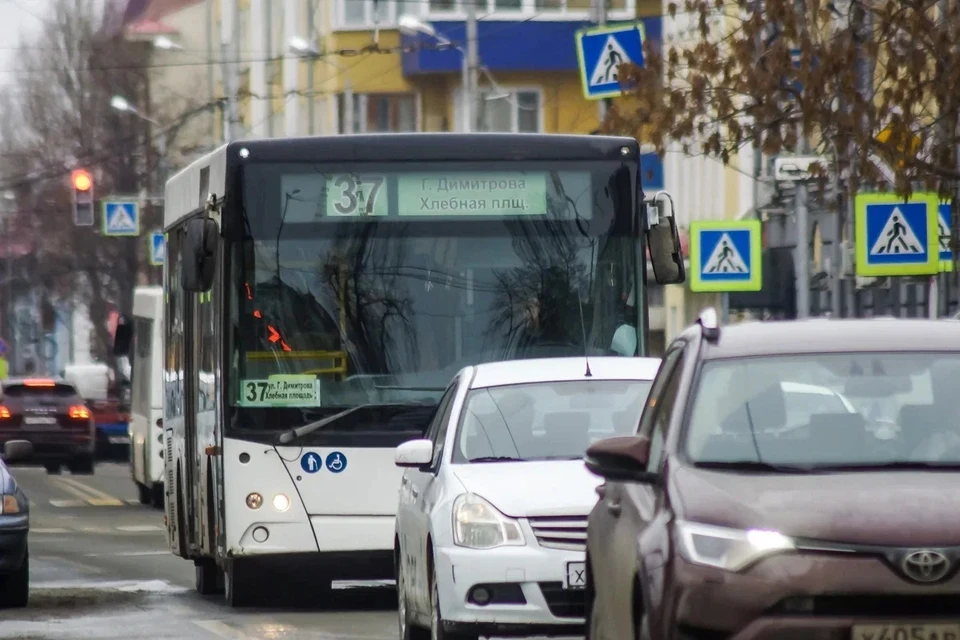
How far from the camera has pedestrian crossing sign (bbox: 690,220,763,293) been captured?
29016mm

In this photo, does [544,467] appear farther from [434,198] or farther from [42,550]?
[42,550]

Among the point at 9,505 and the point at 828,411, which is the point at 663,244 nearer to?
the point at 9,505

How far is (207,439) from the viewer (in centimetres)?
1553

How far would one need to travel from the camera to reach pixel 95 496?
36406 mm

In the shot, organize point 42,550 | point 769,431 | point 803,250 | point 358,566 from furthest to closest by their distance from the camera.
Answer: point 803,250 < point 42,550 < point 358,566 < point 769,431

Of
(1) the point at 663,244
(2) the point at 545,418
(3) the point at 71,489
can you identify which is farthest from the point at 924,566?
(3) the point at 71,489

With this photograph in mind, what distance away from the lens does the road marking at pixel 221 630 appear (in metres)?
13.5

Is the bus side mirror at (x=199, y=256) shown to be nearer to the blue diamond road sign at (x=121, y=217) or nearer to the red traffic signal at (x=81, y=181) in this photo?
the red traffic signal at (x=81, y=181)

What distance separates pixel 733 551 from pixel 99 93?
69.0 m

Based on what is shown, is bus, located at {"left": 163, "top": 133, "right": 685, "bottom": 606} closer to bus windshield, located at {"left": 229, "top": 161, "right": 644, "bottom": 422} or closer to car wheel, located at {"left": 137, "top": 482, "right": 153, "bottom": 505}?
bus windshield, located at {"left": 229, "top": 161, "right": 644, "bottom": 422}

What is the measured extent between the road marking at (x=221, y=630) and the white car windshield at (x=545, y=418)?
212cm

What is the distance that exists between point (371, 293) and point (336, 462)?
99 centimetres

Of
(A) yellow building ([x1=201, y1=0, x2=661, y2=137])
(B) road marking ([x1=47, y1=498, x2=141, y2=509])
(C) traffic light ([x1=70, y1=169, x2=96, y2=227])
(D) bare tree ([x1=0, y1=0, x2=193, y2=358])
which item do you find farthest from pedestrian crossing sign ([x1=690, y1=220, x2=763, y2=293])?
(D) bare tree ([x1=0, y1=0, x2=193, y2=358])

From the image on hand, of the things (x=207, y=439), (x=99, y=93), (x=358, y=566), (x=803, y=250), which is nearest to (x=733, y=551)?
(x=358, y=566)
